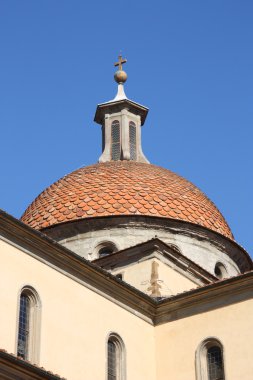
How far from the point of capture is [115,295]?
22.7 metres

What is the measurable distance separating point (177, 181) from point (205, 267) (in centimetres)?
356

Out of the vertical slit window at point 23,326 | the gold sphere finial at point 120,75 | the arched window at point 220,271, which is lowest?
the vertical slit window at point 23,326

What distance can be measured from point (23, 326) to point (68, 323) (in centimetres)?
126

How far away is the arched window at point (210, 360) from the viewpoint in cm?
2197

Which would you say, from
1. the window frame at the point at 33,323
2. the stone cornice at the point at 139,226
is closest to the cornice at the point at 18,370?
the window frame at the point at 33,323

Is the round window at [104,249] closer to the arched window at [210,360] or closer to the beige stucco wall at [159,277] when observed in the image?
the beige stucco wall at [159,277]

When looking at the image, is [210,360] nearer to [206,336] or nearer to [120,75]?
[206,336]

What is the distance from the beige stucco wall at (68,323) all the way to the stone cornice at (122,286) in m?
0.20

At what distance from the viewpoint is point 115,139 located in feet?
116

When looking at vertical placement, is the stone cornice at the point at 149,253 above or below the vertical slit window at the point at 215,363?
above

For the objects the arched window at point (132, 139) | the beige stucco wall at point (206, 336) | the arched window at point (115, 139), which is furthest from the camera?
the arched window at point (132, 139)

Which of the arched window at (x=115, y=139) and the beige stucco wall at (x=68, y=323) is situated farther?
the arched window at (x=115, y=139)

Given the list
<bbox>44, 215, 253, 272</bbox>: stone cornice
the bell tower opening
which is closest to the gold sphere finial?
the bell tower opening

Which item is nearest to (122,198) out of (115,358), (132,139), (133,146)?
(133,146)
